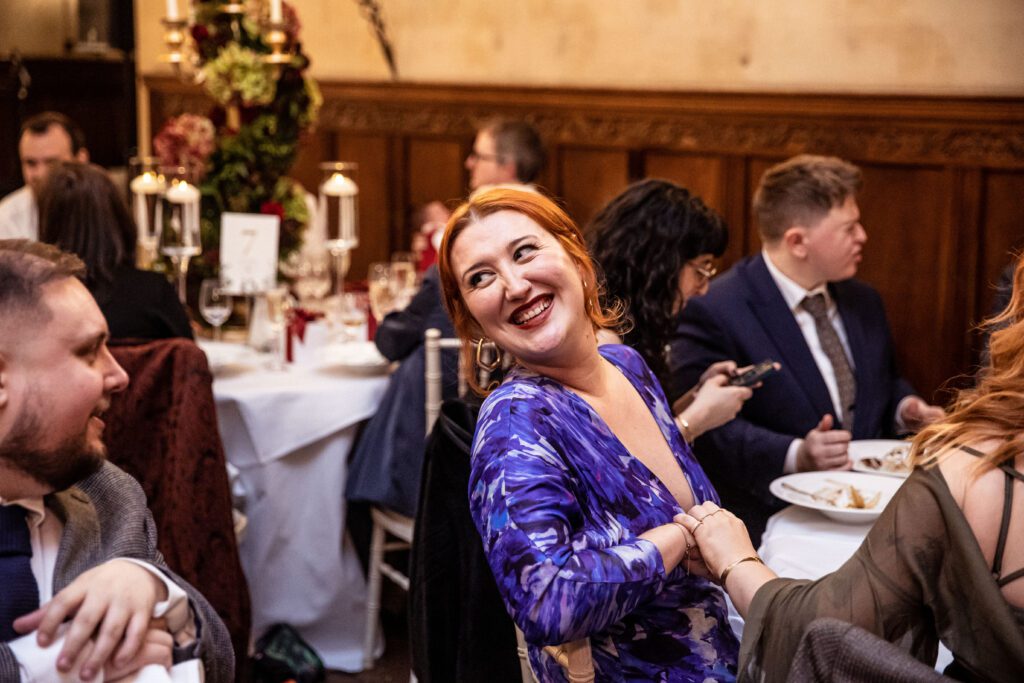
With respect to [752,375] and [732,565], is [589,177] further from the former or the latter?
[732,565]

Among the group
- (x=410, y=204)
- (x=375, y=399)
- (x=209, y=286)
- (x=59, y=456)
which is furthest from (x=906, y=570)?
(x=410, y=204)

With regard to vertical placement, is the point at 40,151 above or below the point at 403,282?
above

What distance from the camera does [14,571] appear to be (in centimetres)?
144

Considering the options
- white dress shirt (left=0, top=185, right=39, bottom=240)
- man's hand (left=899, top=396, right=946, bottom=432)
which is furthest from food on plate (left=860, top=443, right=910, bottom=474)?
white dress shirt (left=0, top=185, right=39, bottom=240)

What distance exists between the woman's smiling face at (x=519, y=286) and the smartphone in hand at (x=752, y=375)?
1030mm

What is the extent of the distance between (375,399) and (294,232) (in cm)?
69

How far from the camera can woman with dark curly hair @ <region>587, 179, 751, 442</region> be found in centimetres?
260

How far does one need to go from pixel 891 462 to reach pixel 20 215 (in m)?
3.26

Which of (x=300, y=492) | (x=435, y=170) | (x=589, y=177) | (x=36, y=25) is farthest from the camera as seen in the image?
(x=36, y=25)

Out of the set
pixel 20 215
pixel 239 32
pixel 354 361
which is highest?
pixel 239 32

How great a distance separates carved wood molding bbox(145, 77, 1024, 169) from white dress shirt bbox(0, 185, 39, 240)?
2098mm

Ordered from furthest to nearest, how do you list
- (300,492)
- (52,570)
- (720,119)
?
(720,119), (300,492), (52,570)

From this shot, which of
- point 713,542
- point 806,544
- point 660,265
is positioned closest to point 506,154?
point 660,265

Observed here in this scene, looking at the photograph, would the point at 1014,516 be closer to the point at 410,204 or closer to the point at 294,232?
the point at 294,232
